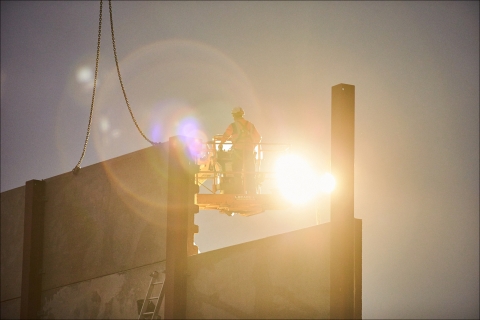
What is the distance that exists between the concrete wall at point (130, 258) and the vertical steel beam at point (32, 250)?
0.42ft

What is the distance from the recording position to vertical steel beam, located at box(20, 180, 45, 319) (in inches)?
421

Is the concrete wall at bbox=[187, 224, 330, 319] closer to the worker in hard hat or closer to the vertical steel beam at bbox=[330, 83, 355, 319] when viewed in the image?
the vertical steel beam at bbox=[330, 83, 355, 319]

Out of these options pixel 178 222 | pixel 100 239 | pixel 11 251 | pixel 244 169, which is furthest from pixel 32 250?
pixel 244 169

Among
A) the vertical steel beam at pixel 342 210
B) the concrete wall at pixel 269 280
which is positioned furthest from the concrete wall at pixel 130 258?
the vertical steel beam at pixel 342 210

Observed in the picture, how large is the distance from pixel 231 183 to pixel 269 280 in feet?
19.8

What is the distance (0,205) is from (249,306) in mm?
7331

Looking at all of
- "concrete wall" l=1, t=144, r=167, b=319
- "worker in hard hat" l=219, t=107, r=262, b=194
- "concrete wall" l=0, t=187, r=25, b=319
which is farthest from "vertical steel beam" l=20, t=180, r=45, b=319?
"worker in hard hat" l=219, t=107, r=262, b=194

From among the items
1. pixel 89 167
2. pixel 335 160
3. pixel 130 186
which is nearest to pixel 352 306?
pixel 335 160

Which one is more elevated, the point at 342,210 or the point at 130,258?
the point at 342,210

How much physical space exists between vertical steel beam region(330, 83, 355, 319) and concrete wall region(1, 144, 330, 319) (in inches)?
13.2

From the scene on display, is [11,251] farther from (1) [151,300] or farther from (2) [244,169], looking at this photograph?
(2) [244,169]

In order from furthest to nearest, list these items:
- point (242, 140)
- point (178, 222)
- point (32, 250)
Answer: point (242, 140), point (32, 250), point (178, 222)

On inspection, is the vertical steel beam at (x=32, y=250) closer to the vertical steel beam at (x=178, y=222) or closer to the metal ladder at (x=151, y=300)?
the metal ladder at (x=151, y=300)

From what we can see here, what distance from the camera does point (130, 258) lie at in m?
8.95
